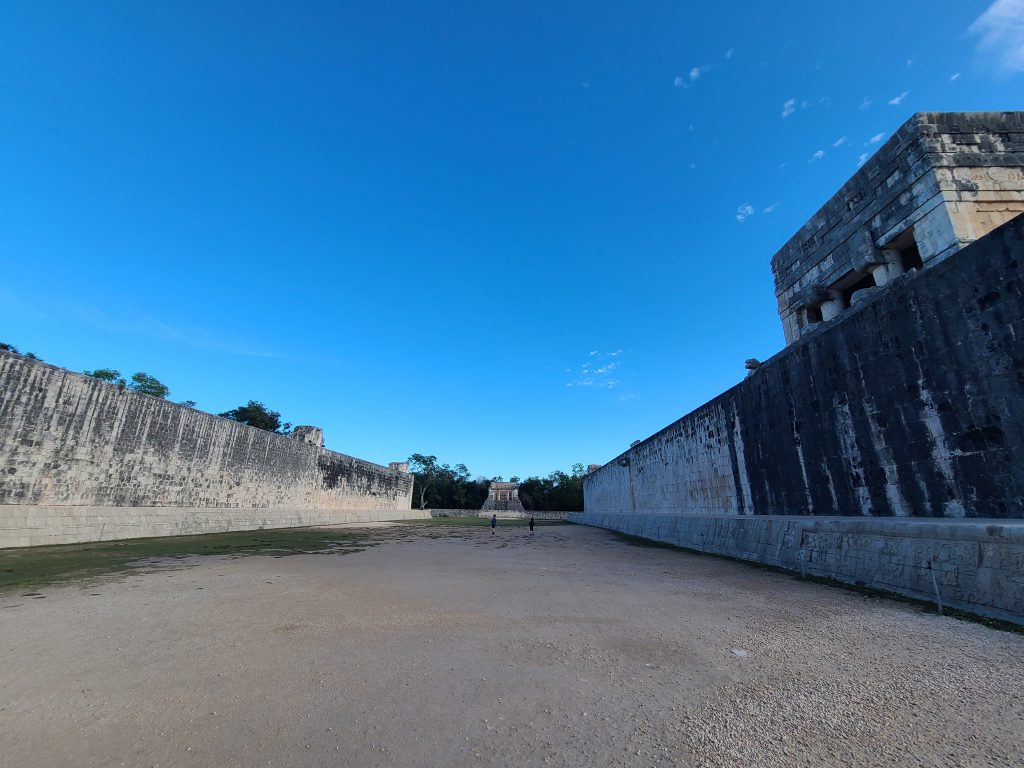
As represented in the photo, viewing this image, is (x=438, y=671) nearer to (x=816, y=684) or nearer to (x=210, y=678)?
(x=210, y=678)

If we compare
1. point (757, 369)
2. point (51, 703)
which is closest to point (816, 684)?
point (51, 703)

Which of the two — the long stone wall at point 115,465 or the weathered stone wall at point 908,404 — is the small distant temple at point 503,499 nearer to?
the long stone wall at point 115,465

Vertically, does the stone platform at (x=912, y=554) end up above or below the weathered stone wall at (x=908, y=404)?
below

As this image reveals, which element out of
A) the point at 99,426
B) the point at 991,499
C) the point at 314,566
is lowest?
the point at 314,566

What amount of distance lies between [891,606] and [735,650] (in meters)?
2.83

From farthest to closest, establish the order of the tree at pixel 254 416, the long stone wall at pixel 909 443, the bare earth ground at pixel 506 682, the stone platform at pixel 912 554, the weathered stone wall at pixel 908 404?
the tree at pixel 254 416 < the weathered stone wall at pixel 908 404 < the long stone wall at pixel 909 443 < the stone platform at pixel 912 554 < the bare earth ground at pixel 506 682

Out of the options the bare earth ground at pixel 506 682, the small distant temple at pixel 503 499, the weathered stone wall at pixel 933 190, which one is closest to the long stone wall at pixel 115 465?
the bare earth ground at pixel 506 682

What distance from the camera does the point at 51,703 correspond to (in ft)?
9.54

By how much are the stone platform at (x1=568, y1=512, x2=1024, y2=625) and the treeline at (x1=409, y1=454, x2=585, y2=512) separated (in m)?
58.8

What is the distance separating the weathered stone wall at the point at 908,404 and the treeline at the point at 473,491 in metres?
57.5

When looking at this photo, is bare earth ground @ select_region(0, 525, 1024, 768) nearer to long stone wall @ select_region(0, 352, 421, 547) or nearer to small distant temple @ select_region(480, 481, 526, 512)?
long stone wall @ select_region(0, 352, 421, 547)

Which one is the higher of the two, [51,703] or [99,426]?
[99,426]

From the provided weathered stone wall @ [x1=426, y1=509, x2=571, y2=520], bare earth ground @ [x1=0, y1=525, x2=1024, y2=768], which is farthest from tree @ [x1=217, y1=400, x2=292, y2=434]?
bare earth ground @ [x1=0, y1=525, x2=1024, y2=768]

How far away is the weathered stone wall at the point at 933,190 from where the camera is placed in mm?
7777
